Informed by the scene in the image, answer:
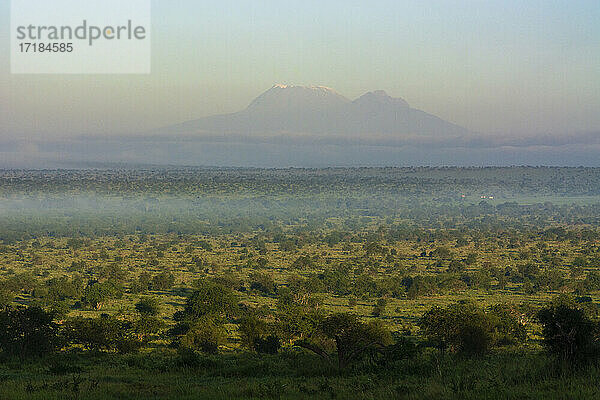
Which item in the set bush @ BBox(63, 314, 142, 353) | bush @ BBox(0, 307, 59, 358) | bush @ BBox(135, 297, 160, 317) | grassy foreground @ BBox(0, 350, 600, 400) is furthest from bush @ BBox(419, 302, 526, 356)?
bush @ BBox(135, 297, 160, 317)

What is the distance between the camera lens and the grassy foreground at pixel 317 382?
14141 millimetres

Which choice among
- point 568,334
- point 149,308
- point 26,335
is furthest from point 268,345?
point 568,334

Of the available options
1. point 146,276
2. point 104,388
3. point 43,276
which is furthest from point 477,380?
point 43,276

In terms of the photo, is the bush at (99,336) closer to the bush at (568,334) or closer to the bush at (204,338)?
the bush at (204,338)

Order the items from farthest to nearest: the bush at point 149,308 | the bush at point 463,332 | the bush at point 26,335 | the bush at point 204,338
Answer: the bush at point 149,308 → the bush at point 204,338 → the bush at point 26,335 → the bush at point 463,332

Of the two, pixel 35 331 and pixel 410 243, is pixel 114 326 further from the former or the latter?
pixel 410 243

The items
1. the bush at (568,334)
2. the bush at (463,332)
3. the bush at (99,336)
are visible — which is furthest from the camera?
the bush at (99,336)

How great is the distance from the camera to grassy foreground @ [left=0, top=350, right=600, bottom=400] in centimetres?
1414

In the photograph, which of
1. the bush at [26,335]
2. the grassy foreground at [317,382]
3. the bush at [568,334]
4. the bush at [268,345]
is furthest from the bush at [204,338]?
the bush at [568,334]

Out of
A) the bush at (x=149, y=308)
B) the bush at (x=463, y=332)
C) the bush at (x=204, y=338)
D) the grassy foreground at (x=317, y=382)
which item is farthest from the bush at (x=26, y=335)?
the bush at (x=463, y=332)

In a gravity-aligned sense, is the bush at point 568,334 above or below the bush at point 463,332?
above

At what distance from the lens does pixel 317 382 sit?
1848cm

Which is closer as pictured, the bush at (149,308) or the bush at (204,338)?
the bush at (204,338)

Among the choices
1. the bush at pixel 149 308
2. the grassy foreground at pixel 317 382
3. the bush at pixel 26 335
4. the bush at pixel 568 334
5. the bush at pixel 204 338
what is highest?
the bush at pixel 568 334
